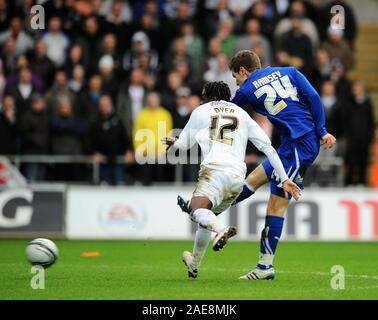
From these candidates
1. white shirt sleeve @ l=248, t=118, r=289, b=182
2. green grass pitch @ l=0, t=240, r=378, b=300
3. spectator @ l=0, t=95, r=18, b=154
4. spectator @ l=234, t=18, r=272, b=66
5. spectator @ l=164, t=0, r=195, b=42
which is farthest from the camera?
spectator @ l=164, t=0, r=195, b=42

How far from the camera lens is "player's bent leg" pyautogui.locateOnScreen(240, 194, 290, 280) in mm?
11086

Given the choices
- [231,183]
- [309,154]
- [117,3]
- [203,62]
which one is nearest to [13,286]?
[231,183]

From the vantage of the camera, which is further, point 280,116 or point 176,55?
point 176,55

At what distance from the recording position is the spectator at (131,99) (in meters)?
19.7

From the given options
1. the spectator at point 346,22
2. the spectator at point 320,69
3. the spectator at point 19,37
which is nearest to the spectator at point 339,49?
the spectator at point 320,69

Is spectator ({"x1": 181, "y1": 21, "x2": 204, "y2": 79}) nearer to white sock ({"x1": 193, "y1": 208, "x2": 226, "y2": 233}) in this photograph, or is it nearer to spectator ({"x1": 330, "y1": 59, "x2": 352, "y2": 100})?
spectator ({"x1": 330, "y1": 59, "x2": 352, "y2": 100})

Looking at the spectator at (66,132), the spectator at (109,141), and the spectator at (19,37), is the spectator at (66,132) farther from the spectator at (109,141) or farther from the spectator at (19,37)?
the spectator at (19,37)

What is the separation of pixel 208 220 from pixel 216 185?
56 cm

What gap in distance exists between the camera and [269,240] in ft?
36.4

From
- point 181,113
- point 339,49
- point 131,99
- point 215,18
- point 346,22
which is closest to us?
point 181,113

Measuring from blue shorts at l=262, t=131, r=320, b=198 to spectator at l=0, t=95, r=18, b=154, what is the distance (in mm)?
9153

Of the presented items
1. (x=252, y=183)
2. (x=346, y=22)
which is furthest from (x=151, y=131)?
(x=252, y=183)

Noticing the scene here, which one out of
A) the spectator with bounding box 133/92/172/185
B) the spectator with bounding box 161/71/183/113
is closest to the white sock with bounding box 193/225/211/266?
the spectator with bounding box 133/92/172/185

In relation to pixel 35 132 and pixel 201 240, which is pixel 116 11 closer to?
pixel 35 132
